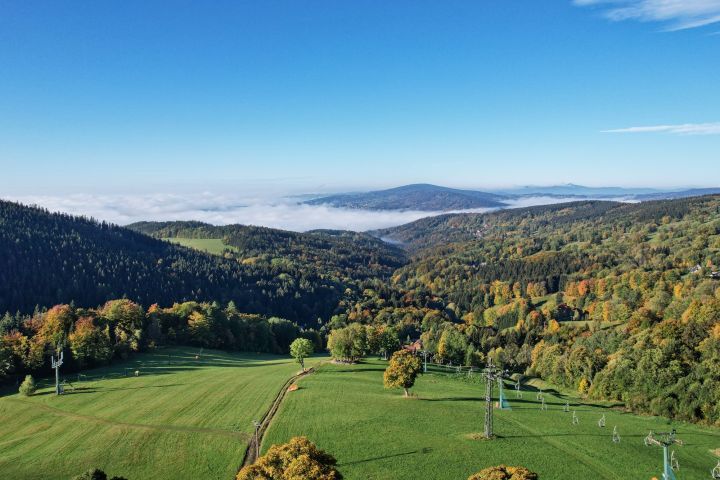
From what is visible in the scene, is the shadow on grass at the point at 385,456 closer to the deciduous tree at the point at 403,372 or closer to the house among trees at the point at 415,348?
the deciduous tree at the point at 403,372

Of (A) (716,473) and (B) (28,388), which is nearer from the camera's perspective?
(A) (716,473)

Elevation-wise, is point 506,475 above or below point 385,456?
above

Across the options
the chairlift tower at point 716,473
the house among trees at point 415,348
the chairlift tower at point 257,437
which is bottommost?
the house among trees at point 415,348

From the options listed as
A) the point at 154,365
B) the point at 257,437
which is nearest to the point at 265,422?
the point at 257,437

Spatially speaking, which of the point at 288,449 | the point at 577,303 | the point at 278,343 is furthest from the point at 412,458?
the point at 577,303

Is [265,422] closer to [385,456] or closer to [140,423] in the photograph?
[140,423]

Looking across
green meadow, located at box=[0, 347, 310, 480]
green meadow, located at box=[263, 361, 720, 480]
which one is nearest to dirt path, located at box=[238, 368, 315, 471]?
green meadow, located at box=[0, 347, 310, 480]

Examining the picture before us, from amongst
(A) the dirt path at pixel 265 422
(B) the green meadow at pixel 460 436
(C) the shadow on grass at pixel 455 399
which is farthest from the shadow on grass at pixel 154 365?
(C) the shadow on grass at pixel 455 399

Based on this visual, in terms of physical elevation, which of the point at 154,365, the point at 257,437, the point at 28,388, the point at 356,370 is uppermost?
the point at 257,437
